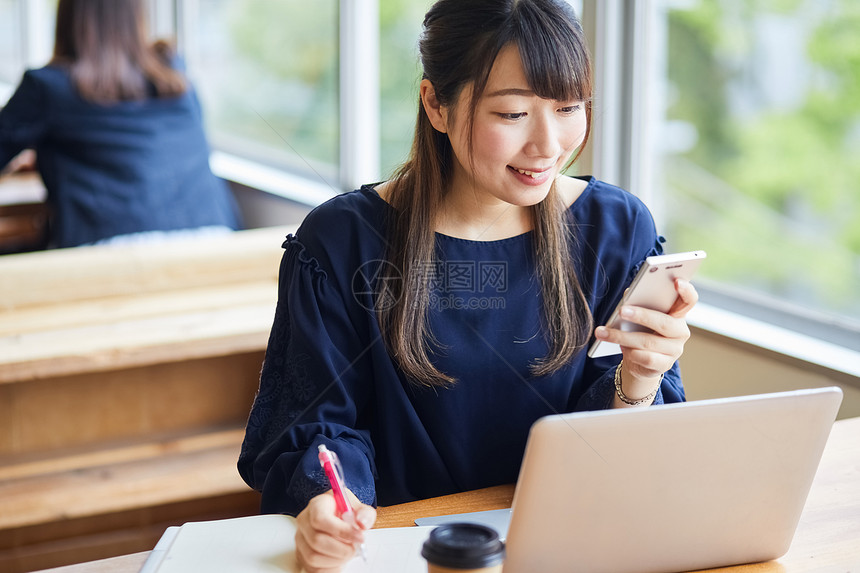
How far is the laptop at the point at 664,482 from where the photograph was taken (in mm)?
806

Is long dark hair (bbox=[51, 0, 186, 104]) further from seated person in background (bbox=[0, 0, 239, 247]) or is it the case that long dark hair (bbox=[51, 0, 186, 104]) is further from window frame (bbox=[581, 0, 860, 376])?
window frame (bbox=[581, 0, 860, 376])

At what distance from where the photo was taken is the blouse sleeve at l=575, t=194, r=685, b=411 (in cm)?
122

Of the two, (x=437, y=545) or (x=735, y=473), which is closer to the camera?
(x=437, y=545)

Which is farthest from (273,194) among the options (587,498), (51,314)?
(587,498)

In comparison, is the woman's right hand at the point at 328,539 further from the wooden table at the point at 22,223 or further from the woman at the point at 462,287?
the wooden table at the point at 22,223

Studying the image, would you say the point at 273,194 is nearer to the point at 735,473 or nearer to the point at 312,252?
the point at 312,252

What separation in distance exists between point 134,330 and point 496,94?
117 cm

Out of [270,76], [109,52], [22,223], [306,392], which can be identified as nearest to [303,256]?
[306,392]

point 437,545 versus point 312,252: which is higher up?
point 312,252

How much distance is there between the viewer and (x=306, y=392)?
1165 millimetres

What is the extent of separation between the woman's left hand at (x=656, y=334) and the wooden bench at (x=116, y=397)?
110 cm

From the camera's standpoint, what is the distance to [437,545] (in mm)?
723

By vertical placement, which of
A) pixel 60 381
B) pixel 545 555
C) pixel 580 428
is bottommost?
pixel 60 381

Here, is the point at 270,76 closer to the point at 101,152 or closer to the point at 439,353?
the point at 101,152
